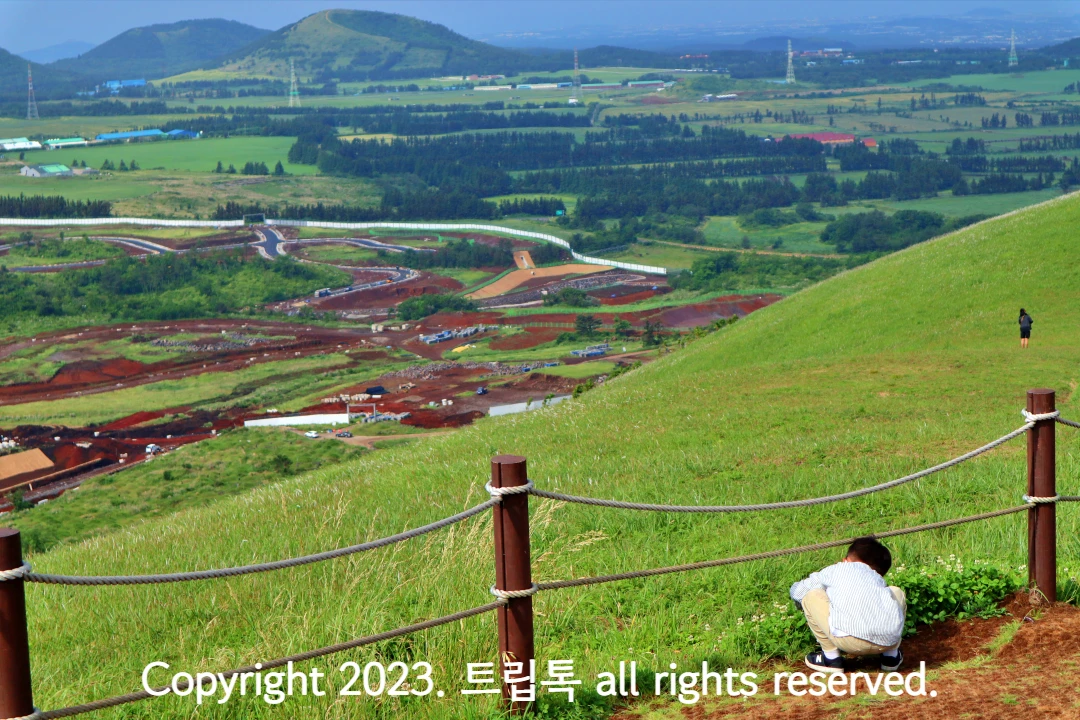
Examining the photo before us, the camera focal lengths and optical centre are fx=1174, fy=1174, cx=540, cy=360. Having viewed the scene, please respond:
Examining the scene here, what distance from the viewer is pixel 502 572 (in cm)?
539

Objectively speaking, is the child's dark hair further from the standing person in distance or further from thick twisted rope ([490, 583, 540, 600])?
the standing person in distance

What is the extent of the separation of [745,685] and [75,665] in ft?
12.5

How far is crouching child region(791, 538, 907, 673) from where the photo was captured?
592 cm

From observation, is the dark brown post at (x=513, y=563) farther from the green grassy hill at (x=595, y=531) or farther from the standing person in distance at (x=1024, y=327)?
the standing person in distance at (x=1024, y=327)

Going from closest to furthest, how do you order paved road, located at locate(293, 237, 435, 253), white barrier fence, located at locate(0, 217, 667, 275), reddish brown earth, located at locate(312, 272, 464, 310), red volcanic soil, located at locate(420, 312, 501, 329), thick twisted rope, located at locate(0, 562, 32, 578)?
thick twisted rope, located at locate(0, 562, 32, 578) < red volcanic soil, located at locate(420, 312, 501, 329) < reddish brown earth, located at locate(312, 272, 464, 310) < paved road, located at locate(293, 237, 435, 253) < white barrier fence, located at locate(0, 217, 667, 275)

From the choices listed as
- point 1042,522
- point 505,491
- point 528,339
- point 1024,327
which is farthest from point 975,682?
point 528,339

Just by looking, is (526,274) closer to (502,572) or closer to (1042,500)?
(1042,500)

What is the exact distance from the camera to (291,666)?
5.87 meters

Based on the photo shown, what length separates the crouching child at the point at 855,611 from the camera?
592 centimetres

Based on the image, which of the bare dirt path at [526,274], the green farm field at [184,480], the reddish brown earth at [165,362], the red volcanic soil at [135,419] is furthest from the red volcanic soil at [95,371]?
the green farm field at [184,480]

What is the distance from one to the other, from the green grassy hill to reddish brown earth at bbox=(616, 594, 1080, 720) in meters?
0.72

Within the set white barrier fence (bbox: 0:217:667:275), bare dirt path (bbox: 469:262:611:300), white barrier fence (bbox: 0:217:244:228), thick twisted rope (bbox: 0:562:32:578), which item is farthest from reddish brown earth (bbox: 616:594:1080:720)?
white barrier fence (bbox: 0:217:244:228)

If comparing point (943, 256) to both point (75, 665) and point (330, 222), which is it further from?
point (330, 222)

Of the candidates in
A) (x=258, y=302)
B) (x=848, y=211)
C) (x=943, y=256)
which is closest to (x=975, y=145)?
(x=848, y=211)
